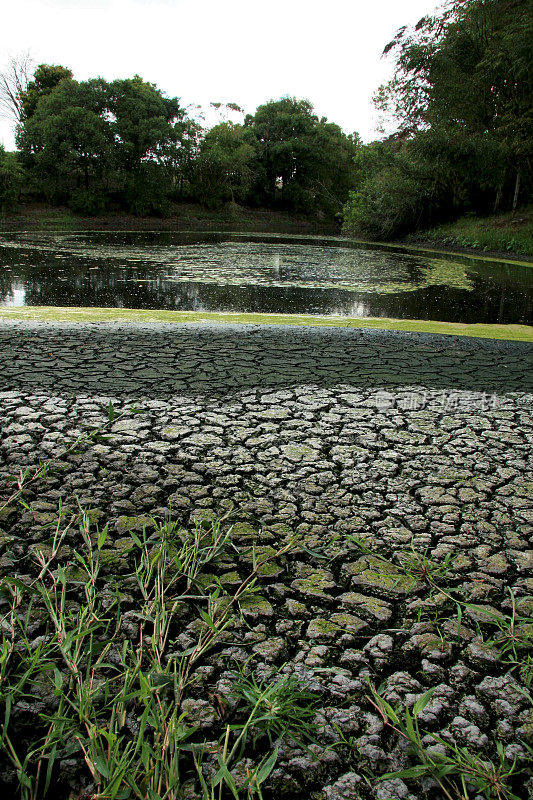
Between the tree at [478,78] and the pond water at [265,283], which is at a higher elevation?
the tree at [478,78]

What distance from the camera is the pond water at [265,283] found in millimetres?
8078

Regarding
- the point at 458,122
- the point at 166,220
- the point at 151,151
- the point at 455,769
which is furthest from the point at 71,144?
the point at 455,769

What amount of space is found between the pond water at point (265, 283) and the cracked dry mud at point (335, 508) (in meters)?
3.46

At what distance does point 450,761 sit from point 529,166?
2485 cm

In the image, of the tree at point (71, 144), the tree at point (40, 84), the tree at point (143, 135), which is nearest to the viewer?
the tree at point (71, 144)

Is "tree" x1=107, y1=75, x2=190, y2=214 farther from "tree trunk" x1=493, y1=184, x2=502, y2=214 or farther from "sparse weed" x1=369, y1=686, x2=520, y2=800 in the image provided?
"sparse weed" x1=369, y1=686, x2=520, y2=800

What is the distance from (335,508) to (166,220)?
37.7 m

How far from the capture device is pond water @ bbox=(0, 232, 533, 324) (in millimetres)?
8078

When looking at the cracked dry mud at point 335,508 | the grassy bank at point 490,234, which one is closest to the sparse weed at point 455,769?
the cracked dry mud at point 335,508

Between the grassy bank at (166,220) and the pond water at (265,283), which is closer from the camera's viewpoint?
the pond water at (265,283)

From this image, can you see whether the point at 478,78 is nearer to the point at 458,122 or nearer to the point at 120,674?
the point at 458,122

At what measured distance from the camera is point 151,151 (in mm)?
37031

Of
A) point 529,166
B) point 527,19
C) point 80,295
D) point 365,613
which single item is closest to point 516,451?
point 365,613

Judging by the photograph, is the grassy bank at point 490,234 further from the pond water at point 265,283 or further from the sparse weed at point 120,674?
the sparse weed at point 120,674
